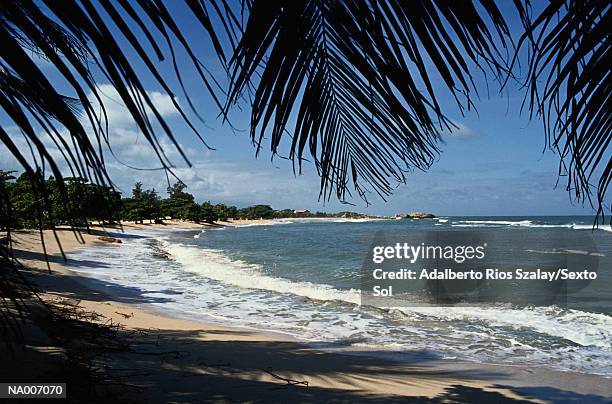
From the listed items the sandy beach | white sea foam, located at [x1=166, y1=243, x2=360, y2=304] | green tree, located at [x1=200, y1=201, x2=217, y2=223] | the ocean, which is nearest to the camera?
the sandy beach

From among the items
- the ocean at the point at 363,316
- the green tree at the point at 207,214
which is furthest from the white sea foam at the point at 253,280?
the green tree at the point at 207,214

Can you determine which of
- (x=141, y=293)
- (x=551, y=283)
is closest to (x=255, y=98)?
(x=141, y=293)

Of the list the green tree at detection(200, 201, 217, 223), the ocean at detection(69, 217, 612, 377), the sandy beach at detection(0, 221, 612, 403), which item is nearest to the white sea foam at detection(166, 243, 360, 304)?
the ocean at detection(69, 217, 612, 377)

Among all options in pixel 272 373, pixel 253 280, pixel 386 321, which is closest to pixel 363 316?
pixel 386 321

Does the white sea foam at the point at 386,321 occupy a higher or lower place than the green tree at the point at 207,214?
lower

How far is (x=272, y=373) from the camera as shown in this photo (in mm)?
4957

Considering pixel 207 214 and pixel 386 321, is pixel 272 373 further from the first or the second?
pixel 207 214

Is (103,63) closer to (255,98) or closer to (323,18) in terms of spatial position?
(255,98)

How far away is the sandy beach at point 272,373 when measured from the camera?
396 cm

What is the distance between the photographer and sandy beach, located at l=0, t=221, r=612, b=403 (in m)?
3.96

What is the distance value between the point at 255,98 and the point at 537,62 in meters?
0.60

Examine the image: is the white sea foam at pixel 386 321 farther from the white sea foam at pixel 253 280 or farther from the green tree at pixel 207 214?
the green tree at pixel 207 214

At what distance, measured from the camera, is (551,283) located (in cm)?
1461

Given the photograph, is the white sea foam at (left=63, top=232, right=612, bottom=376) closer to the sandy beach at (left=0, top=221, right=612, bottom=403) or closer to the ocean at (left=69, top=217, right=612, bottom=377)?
the ocean at (left=69, top=217, right=612, bottom=377)
